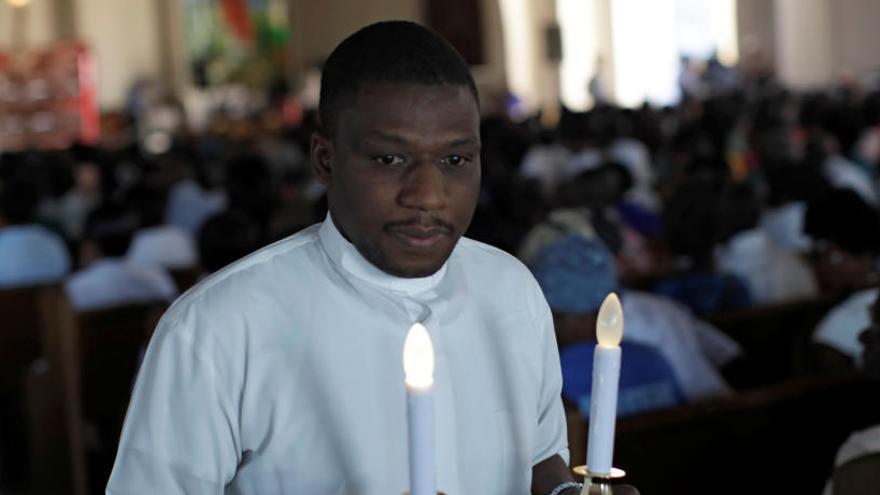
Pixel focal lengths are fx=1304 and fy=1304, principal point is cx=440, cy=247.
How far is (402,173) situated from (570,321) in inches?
79.5

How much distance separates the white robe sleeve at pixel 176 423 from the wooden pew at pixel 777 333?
3072 millimetres

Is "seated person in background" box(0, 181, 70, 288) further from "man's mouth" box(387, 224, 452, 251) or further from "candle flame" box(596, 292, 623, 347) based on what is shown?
"candle flame" box(596, 292, 623, 347)

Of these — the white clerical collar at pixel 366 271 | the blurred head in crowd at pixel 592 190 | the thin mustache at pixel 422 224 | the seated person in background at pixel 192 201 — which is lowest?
the seated person in background at pixel 192 201

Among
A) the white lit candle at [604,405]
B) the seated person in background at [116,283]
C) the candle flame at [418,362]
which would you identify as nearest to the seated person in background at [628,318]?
the seated person in background at [116,283]

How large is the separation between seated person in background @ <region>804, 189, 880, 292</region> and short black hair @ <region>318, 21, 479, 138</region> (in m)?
3.35

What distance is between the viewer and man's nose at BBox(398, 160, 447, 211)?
1283mm

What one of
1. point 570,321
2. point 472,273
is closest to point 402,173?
point 472,273

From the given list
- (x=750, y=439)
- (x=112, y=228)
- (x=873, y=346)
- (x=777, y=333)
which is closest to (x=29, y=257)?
(x=112, y=228)

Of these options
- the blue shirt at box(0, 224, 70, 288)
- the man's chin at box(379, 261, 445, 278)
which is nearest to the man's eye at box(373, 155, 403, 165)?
the man's chin at box(379, 261, 445, 278)

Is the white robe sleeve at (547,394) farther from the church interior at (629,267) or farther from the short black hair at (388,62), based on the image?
the short black hair at (388,62)

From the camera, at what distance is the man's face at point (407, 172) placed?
1294mm

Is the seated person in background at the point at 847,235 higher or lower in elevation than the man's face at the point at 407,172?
lower

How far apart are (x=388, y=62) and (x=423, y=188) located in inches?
5.3

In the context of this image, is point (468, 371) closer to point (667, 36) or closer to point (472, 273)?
point (472, 273)
